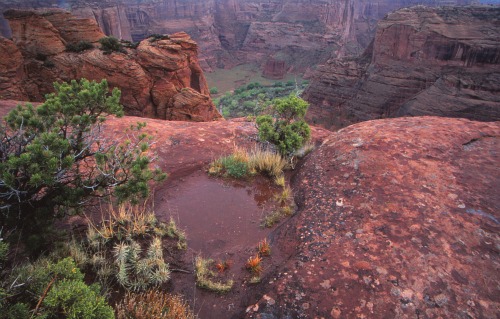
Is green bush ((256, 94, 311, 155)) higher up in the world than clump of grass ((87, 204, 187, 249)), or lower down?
higher up

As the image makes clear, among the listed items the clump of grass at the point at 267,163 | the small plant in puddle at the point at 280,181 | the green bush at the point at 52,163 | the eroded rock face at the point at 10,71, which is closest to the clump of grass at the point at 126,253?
the green bush at the point at 52,163

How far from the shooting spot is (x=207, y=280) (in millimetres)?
3693

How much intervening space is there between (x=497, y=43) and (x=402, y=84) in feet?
27.1

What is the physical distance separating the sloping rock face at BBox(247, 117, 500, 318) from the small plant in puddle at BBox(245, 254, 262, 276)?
266 mm

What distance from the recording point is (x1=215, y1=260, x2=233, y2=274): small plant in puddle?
3.93 meters

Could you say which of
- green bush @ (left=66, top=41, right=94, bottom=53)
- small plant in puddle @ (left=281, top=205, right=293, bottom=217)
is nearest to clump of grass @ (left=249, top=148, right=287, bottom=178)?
small plant in puddle @ (left=281, top=205, right=293, bottom=217)

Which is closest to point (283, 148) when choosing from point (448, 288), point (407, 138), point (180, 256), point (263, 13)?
point (407, 138)

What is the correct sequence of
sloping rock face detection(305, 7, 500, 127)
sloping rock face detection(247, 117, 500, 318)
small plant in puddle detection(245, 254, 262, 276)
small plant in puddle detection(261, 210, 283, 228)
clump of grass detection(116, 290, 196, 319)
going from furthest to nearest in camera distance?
sloping rock face detection(305, 7, 500, 127) < small plant in puddle detection(261, 210, 283, 228) < small plant in puddle detection(245, 254, 262, 276) < sloping rock face detection(247, 117, 500, 318) < clump of grass detection(116, 290, 196, 319)

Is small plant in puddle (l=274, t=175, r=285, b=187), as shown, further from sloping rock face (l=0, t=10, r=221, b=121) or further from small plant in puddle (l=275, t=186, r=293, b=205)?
sloping rock face (l=0, t=10, r=221, b=121)

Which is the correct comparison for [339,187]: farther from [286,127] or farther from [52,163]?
[52,163]

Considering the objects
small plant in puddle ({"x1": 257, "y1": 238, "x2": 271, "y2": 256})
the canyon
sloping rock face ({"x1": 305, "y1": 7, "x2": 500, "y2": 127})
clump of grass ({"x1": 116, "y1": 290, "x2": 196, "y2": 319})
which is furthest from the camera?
sloping rock face ({"x1": 305, "y1": 7, "x2": 500, "y2": 127})

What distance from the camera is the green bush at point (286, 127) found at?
6996 mm

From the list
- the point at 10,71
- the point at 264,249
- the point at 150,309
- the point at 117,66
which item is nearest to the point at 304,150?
the point at 264,249

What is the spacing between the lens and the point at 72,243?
3.74m
